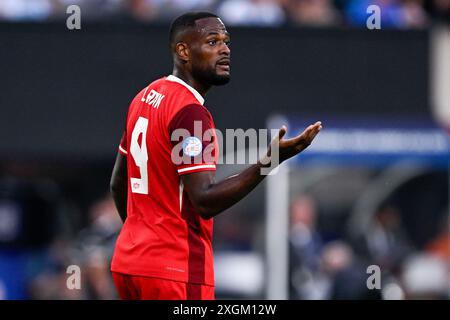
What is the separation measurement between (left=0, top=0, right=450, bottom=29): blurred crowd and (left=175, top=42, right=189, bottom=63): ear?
763 centimetres

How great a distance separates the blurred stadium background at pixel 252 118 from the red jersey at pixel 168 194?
22.7 ft

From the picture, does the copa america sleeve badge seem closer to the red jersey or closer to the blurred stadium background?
the red jersey

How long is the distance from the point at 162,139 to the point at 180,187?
261mm

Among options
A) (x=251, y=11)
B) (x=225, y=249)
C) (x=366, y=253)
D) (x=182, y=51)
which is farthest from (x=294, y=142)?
(x=251, y=11)

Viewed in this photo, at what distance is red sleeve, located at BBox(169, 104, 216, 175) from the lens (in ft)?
20.3

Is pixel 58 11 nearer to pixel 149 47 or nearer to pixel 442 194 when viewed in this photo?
pixel 149 47

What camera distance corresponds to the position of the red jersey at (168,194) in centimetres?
624

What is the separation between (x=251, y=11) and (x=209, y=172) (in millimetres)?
8613

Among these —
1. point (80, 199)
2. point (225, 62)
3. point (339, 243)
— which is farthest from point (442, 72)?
point (225, 62)

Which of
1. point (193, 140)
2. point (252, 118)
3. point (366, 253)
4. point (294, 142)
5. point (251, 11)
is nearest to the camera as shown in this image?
point (294, 142)

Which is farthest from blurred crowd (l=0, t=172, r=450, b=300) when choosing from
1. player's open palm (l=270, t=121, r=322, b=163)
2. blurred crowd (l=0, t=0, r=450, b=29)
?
player's open palm (l=270, t=121, r=322, b=163)

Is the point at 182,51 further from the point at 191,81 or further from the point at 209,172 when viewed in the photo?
the point at 209,172

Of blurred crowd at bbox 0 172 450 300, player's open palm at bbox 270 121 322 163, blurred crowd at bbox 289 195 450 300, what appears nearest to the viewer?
player's open palm at bbox 270 121 322 163

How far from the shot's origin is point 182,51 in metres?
6.54
